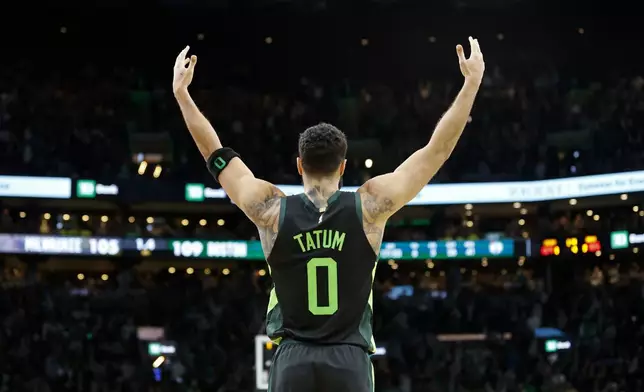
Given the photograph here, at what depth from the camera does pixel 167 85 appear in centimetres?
2658

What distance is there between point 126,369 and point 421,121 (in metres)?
12.5

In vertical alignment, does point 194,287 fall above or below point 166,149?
below

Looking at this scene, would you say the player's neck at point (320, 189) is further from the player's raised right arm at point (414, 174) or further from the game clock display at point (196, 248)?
the game clock display at point (196, 248)

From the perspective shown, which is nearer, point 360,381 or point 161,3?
point 360,381

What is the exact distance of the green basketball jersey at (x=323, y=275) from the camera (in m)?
2.98

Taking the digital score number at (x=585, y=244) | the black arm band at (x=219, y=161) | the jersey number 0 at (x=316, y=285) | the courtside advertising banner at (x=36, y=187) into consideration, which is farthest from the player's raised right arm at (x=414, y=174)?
the digital score number at (x=585, y=244)

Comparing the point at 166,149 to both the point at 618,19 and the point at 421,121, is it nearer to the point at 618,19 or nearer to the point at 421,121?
the point at 421,121

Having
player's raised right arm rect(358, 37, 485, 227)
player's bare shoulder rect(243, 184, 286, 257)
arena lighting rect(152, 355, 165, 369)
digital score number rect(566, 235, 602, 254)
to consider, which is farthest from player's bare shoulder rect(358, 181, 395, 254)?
digital score number rect(566, 235, 602, 254)

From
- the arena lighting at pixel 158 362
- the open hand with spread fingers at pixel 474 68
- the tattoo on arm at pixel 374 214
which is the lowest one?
the arena lighting at pixel 158 362

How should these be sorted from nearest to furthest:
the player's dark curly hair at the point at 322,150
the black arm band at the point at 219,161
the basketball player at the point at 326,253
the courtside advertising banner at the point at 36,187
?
the basketball player at the point at 326,253
the player's dark curly hair at the point at 322,150
the black arm band at the point at 219,161
the courtside advertising banner at the point at 36,187

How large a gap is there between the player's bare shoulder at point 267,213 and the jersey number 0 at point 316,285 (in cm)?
18

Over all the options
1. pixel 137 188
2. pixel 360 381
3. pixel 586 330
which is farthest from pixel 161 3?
pixel 360 381

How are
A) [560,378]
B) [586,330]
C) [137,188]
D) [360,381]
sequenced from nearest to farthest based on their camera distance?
[360,381] → [560,378] → [586,330] → [137,188]

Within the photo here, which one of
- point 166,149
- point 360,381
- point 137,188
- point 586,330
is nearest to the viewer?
point 360,381
